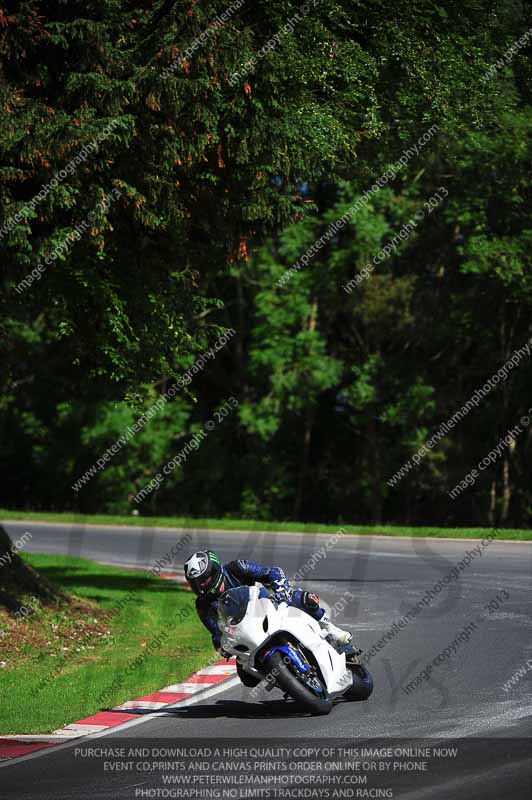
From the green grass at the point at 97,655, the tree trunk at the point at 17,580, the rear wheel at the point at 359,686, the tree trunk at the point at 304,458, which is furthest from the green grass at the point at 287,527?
the rear wheel at the point at 359,686

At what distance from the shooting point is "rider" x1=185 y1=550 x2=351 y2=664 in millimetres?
9469

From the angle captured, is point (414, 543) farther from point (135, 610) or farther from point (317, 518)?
point (317, 518)

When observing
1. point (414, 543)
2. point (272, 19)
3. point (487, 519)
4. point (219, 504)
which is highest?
point (272, 19)

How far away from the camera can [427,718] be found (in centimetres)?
880

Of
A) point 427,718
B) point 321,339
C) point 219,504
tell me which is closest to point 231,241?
point 427,718

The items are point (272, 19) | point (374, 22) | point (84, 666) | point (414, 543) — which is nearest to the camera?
point (84, 666)

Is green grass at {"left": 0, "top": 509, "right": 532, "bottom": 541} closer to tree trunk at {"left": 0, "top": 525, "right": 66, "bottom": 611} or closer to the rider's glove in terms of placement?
tree trunk at {"left": 0, "top": 525, "right": 66, "bottom": 611}

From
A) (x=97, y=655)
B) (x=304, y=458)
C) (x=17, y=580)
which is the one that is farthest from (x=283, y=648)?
(x=304, y=458)

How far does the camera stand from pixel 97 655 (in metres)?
13.5

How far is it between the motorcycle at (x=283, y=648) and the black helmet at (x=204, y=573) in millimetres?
147

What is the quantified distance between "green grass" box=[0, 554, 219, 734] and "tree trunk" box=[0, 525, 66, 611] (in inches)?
17.2

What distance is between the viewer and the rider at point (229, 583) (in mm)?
9469

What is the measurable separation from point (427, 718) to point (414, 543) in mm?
14982

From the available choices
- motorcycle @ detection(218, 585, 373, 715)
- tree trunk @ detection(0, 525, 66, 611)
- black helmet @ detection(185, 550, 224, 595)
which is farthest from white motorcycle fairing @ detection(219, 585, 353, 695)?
tree trunk @ detection(0, 525, 66, 611)
